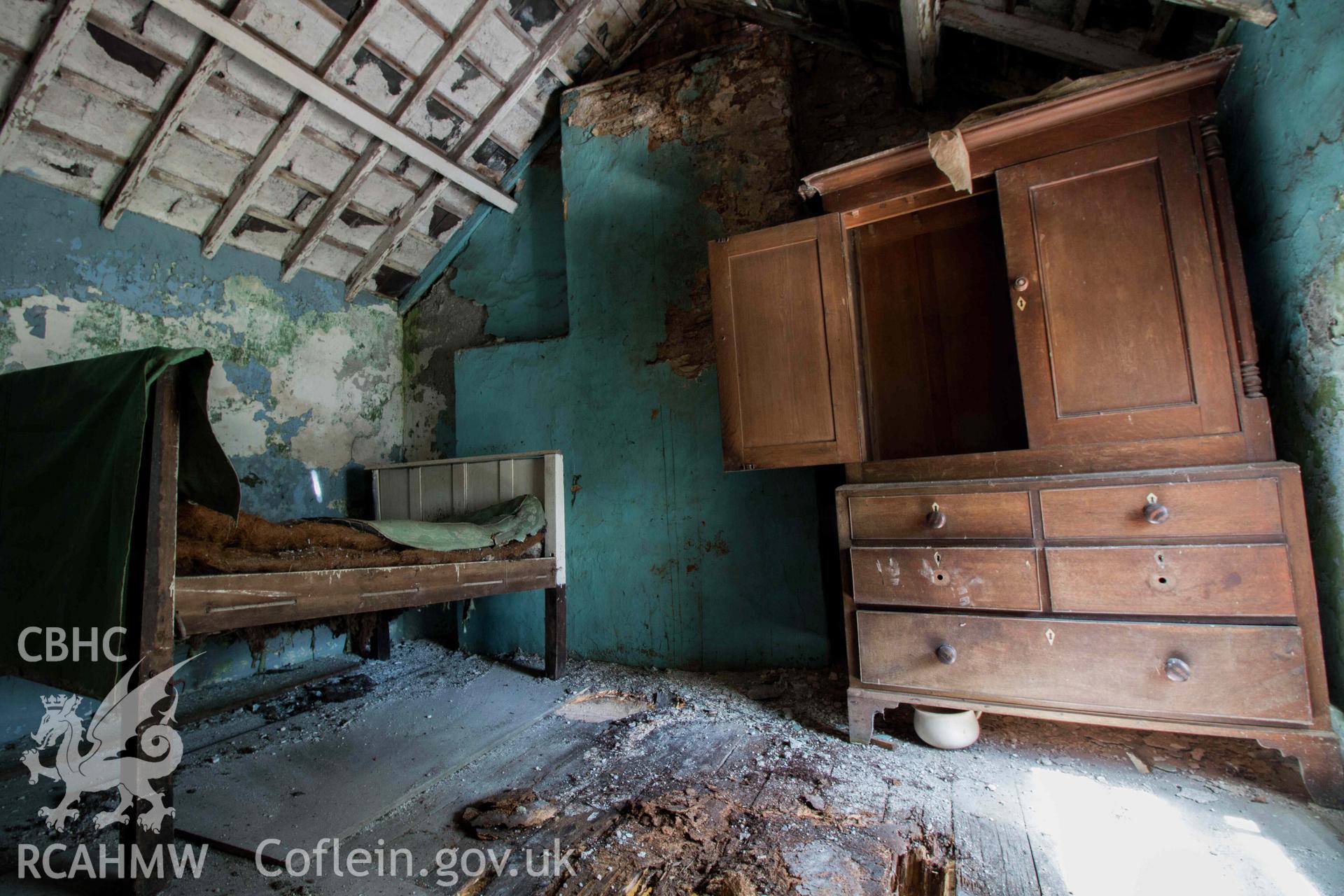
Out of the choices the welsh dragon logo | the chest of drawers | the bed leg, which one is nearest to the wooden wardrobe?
the chest of drawers

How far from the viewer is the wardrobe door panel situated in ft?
5.49

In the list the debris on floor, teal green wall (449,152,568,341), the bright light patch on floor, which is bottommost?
the bright light patch on floor

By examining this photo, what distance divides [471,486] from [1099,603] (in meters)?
2.60

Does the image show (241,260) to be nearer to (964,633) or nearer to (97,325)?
(97,325)

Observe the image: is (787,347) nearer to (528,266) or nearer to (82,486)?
(82,486)

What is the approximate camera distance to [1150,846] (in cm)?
141

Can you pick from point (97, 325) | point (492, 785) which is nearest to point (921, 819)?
point (492, 785)

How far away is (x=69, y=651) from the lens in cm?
142

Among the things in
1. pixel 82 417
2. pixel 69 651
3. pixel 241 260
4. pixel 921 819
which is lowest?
pixel 921 819

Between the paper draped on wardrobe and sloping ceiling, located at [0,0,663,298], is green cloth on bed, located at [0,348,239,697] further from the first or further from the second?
the paper draped on wardrobe

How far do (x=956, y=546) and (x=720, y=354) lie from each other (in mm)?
1033

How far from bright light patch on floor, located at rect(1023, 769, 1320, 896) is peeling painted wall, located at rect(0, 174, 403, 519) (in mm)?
3502

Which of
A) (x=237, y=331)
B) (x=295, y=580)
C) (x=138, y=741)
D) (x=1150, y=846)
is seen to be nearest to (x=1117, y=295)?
(x=1150, y=846)

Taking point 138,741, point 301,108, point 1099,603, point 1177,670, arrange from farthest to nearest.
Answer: point 301,108 → point 1099,603 → point 1177,670 → point 138,741
